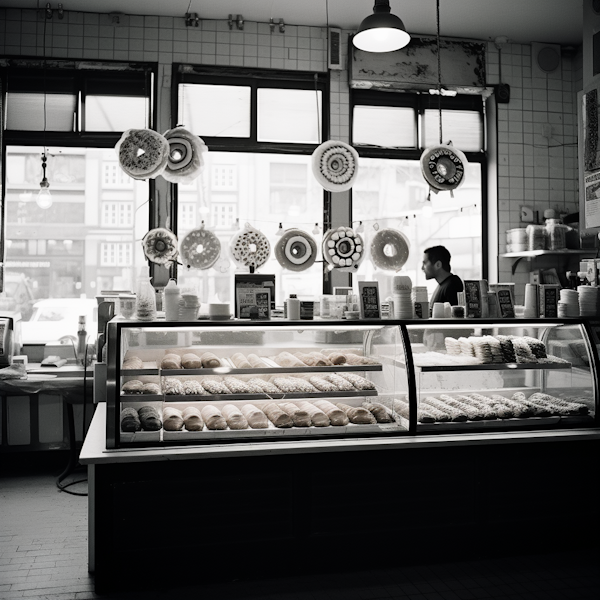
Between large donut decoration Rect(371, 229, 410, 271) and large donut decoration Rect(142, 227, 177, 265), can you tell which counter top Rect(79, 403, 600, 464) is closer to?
large donut decoration Rect(142, 227, 177, 265)

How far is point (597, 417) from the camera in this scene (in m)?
3.72

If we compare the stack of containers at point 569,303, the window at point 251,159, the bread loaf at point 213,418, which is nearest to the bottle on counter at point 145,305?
the bread loaf at point 213,418

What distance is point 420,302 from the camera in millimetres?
3803

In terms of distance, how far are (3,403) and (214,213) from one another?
2.78 metres

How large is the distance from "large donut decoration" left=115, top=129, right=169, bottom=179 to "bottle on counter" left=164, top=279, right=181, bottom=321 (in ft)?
5.17

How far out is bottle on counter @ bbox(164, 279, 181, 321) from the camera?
11.4ft

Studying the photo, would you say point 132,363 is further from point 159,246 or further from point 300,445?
point 159,246

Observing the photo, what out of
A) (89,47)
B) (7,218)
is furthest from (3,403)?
(89,47)

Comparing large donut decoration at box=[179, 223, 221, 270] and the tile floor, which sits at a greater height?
large donut decoration at box=[179, 223, 221, 270]

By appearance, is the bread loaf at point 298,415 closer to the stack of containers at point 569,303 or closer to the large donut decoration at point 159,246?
the stack of containers at point 569,303

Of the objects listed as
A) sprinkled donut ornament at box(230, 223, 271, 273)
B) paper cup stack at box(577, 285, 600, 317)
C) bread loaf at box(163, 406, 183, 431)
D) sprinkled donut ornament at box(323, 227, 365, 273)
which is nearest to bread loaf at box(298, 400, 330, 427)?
bread loaf at box(163, 406, 183, 431)

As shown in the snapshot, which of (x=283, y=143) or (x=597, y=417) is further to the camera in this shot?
(x=283, y=143)

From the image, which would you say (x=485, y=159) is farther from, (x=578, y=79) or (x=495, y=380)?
(x=495, y=380)

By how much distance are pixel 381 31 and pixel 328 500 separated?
3.08 meters
